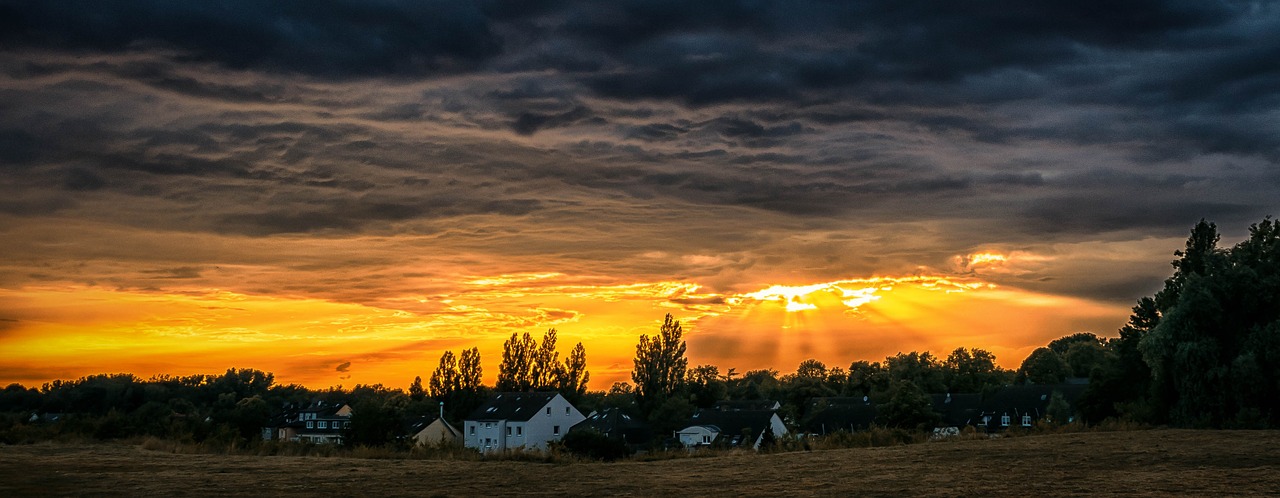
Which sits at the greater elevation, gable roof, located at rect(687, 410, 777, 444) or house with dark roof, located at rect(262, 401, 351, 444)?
house with dark roof, located at rect(262, 401, 351, 444)

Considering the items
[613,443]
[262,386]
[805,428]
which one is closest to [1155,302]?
[613,443]

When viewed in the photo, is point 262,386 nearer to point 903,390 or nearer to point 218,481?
point 903,390

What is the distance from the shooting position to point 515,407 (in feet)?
320

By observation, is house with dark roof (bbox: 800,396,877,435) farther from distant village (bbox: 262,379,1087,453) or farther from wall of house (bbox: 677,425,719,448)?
wall of house (bbox: 677,425,719,448)

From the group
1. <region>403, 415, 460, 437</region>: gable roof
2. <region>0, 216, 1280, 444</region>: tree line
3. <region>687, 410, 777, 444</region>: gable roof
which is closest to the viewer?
<region>0, 216, 1280, 444</region>: tree line

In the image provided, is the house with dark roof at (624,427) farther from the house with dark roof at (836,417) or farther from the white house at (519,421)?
the house with dark roof at (836,417)

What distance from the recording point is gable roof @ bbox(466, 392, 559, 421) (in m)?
95.9

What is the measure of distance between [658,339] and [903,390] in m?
44.9

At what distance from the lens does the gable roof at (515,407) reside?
95.9 meters

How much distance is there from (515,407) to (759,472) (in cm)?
7323

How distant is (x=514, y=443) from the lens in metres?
93.9

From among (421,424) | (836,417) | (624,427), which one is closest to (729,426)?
(624,427)

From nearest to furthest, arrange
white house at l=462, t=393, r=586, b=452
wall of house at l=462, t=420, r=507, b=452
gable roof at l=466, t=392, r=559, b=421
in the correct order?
1. white house at l=462, t=393, r=586, b=452
2. wall of house at l=462, t=420, r=507, b=452
3. gable roof at l=466, t=392, r=559, b=421

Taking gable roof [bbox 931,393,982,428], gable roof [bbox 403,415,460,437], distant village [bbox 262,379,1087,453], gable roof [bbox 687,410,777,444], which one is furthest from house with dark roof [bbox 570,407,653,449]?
gable roof [bbox 931,393,982,428]
